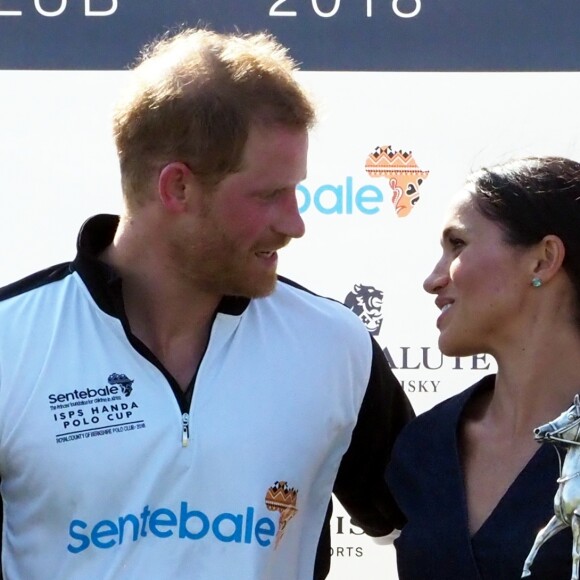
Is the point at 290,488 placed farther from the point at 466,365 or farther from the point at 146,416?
the point at 466,365

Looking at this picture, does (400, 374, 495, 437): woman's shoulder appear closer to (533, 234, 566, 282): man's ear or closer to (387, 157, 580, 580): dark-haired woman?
(387, 157, 580, 580): dark-haired woman

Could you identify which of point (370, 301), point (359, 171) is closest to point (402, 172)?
point (359, 171)

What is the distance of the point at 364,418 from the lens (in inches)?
91.7

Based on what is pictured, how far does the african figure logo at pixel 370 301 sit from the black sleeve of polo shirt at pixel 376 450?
391 mm

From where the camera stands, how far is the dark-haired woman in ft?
6.40

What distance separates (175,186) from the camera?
89.3 inches

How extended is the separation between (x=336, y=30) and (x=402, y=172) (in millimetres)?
347

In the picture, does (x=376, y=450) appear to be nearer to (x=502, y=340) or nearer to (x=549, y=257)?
(x=502, y=340)

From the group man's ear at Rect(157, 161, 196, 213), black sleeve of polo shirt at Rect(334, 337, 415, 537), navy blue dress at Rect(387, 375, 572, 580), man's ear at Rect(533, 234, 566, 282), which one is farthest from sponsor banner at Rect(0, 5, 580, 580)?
man's ear at Rect(533, 234, 566, 282)

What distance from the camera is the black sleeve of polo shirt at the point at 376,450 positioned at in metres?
2.33

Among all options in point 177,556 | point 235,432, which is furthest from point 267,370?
point 177,556

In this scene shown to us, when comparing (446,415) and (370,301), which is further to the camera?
(370,301)

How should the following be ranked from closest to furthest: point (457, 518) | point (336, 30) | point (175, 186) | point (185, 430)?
1. point (457, 518)
2. point (185, 430)
3. point (175, 186)
4. point (336, 30)

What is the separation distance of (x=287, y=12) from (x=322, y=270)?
576mm
